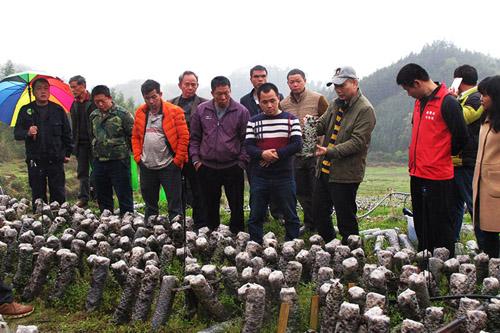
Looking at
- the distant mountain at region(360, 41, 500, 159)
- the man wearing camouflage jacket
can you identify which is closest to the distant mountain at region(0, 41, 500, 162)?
the distant mountain at region(360, 41, 500, 159)

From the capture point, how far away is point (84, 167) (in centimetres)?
838

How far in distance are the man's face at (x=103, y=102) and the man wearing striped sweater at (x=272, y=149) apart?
2351 millimetres

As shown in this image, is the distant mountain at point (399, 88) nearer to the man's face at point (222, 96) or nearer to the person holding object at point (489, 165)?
the man's face at point (222, 96)

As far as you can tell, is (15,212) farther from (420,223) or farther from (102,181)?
(420,223)

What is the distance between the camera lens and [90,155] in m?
8.39

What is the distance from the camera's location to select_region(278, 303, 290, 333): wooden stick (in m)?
3.43

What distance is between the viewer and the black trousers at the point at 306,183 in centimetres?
655

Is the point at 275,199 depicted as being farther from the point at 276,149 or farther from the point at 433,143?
the point at 433,143

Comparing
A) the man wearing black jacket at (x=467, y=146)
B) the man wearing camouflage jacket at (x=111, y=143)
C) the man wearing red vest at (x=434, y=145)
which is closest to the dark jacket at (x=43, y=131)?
the man wearing camouflage jacket at (x=111, y=143)

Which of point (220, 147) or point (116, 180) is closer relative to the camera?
point (220, 147)

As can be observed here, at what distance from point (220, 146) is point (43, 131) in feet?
9.92

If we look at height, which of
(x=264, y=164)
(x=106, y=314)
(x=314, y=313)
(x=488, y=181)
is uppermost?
(x=264, y=164)

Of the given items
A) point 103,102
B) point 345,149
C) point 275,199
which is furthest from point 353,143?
point 103,102

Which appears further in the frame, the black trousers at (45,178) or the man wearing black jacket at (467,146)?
the black trousers at (45,178)
